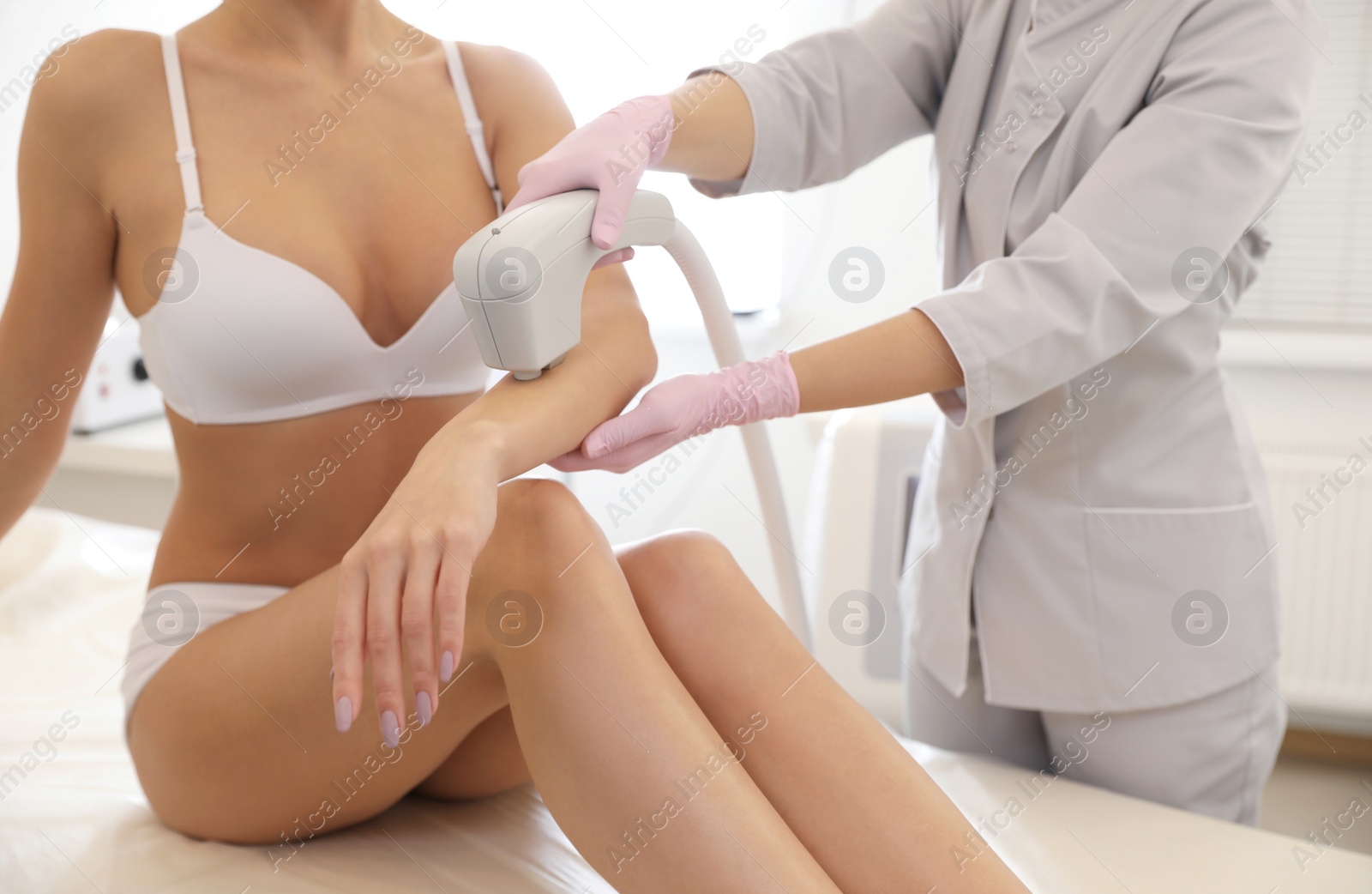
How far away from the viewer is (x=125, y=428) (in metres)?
2.29

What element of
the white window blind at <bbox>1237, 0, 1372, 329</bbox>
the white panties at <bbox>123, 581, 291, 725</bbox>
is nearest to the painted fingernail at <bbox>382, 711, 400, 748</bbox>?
the white panties at <bbox>123, 581, 291, 725</bbox>

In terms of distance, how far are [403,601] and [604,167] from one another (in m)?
0.38

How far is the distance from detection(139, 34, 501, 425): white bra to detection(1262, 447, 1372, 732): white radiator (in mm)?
1354

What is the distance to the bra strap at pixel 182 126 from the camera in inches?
39.4

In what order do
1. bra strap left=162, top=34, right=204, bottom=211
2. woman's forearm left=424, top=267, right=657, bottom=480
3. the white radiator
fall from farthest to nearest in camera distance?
the white radiator
bra strap left=162, top=34, right=204, bottom=211
woman's forearm left=424, top=267, right=657, bottom=480

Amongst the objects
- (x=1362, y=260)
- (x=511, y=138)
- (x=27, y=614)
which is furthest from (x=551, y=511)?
(x=1362, y=260)

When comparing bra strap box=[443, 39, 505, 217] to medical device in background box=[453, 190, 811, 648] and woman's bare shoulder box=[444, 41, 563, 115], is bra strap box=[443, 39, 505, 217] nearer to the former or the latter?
woman's bare shoulder box=[444, 41, 563, 115]

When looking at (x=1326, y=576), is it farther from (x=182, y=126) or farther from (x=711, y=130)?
(x=182, y=126)

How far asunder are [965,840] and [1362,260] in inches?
59.1

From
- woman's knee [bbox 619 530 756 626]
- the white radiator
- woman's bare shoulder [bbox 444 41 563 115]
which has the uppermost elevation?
woman's bare shoulder [bbox 444 41 563 115]

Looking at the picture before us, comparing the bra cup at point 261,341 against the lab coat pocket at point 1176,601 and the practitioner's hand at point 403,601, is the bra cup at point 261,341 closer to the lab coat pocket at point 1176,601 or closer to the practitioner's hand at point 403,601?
the practitioner's hand at point 403,601

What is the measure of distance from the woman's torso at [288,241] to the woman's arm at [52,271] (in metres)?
0.02

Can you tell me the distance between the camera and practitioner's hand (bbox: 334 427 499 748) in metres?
0.67

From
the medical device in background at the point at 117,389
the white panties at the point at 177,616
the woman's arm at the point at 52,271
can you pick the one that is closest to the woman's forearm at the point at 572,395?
the white panties at the point at 177,616
